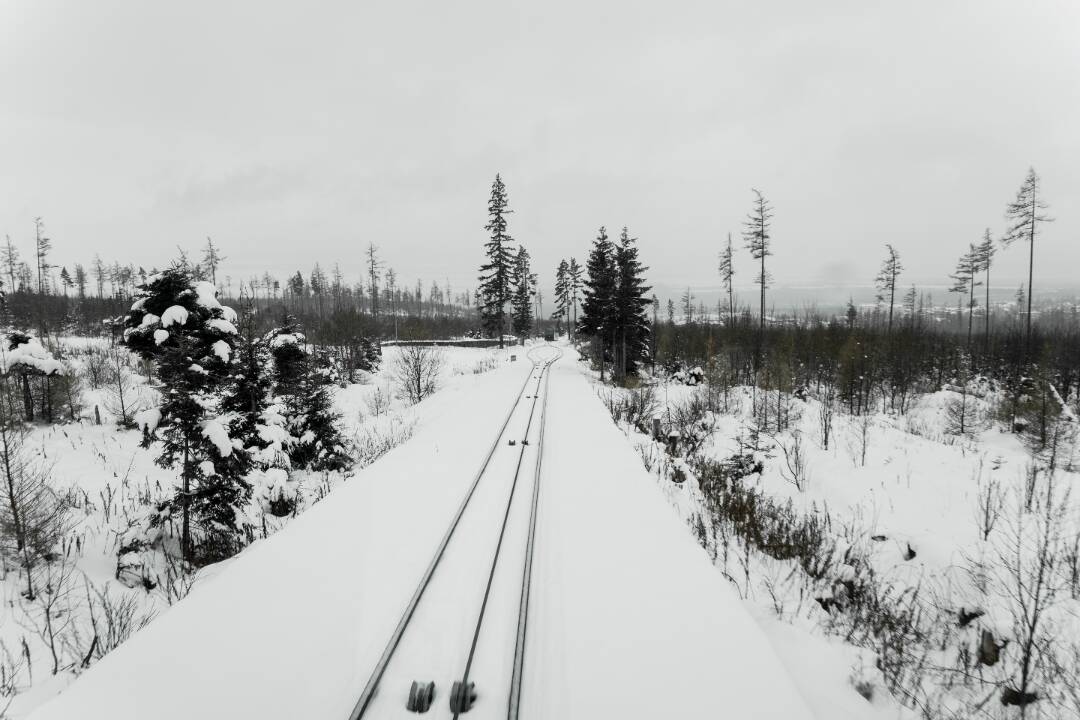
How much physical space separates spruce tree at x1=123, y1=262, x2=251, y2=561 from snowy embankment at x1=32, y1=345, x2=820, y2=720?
326cm

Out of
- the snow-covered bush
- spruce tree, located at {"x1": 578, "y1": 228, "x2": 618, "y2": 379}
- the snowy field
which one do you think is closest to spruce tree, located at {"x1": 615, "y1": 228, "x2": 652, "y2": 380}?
spruce tree, located at {"x1": 578, "y1": 228, "x2": 618, "y2": 379}

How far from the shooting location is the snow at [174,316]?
752 cm

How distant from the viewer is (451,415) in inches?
563

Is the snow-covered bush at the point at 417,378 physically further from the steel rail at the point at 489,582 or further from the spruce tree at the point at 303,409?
the steel rail at the point at 489,582

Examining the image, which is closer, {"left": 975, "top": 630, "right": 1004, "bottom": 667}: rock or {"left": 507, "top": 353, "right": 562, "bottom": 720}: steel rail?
{"left": 507, "top": 353, "right": 562, "bottom": 720}: steel rail

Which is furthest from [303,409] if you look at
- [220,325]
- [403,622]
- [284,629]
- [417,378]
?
[417,378]

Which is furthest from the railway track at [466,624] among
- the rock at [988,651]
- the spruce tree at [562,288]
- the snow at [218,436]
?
the spruce tree at [562,288]

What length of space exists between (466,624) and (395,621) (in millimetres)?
662

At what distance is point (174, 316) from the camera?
7562 millimetres

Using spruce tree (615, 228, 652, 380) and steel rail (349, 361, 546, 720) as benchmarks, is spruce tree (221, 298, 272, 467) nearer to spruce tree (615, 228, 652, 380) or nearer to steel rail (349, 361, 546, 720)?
steel rail (349, 361, 546, 720)

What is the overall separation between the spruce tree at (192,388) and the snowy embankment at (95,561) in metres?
0.84

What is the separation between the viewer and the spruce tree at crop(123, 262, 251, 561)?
25.3 ft

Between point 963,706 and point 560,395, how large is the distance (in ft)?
50.2

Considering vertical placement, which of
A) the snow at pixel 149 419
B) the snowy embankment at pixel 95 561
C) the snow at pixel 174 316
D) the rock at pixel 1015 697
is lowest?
the snowy embankment at pixel 95 561
